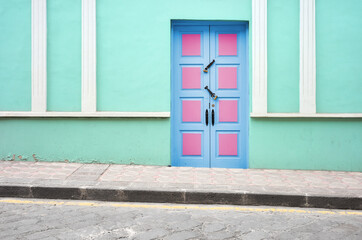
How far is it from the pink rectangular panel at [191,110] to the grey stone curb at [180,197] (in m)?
2.35

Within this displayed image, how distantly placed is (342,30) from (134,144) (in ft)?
15.3

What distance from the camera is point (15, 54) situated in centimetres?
639

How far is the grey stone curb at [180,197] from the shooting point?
4465 mm

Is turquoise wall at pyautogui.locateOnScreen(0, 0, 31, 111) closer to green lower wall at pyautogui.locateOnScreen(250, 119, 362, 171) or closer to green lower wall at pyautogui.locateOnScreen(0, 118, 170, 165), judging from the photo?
green lower wall at pyautogui.locateOnScreen(0, 118, 170, 165)

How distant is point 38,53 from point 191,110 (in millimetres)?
3230

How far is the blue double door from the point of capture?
21.7ft

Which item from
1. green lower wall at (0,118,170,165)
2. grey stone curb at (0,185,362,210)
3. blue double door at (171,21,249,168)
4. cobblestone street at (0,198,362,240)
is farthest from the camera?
blue double door at (171,21,249,168)

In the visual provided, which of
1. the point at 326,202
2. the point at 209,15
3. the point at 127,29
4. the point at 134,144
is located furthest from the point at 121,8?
the point at 326,202

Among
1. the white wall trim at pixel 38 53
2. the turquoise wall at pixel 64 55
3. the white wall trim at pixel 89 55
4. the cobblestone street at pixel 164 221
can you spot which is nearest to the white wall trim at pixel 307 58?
the cobblestone street at pixel 164 221

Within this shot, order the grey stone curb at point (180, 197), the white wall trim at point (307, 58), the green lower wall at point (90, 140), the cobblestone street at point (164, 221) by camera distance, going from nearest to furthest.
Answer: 1. the cobblestone street at point (164, 221)
2. the grey stone curb at point (180, 197)
3. the white wall trim at point (307, 58)
4. the green lower wall at point (90, 140)

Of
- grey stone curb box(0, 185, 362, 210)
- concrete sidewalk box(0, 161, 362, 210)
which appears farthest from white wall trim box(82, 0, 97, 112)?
grey stone curb box(0, 185, 362, 210)

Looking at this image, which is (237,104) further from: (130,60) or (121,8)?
(121,8)

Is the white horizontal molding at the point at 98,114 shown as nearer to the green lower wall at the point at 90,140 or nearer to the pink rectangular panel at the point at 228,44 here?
the green lower wall at the point at 90,140

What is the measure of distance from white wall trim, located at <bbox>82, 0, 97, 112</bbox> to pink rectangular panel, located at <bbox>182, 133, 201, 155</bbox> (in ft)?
6.39
